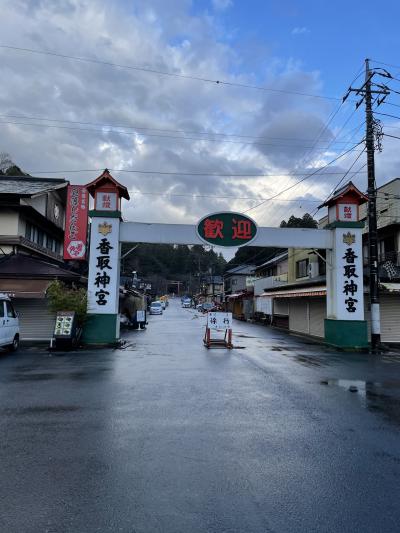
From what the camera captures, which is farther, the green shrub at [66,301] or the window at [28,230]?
the window at [28,230]

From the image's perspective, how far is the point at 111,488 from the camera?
4047 millimetres

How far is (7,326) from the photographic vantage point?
46.3ft

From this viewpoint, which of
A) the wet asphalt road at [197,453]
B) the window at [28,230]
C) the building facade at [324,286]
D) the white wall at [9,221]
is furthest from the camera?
the window at [28,230]

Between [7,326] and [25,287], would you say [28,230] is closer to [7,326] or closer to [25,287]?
[25,287]

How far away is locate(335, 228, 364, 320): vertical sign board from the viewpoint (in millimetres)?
18172

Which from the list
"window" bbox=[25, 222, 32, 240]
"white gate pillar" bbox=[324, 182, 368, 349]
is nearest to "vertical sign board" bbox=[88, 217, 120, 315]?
"window" bbox=[25, 222, 32, 240]

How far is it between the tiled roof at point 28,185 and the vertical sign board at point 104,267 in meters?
5.12

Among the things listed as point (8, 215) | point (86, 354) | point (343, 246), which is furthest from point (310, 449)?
point (8, 215)

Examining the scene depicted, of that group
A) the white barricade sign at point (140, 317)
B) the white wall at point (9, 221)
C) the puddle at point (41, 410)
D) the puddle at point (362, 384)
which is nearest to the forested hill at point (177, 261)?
the white barricade sign at point (140, 317)

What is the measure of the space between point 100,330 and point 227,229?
22.9 feet

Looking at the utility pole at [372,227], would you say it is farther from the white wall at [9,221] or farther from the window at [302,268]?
the white wall at [9,221]

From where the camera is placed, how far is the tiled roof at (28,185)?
21130 mm

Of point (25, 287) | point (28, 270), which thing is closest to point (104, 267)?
point (25, 287)

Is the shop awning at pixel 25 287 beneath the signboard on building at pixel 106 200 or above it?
beneath
